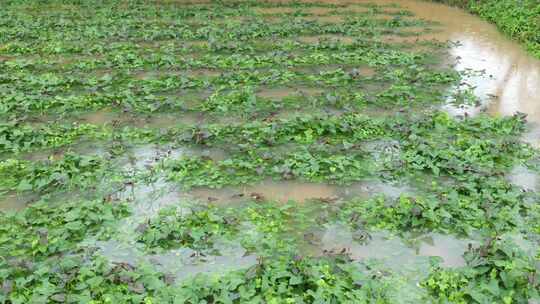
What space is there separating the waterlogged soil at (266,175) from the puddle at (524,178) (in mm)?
30

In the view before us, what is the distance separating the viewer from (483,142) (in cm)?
727

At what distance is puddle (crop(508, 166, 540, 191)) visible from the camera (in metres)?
6.38

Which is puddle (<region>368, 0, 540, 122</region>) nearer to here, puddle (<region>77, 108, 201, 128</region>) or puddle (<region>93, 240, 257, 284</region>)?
puddle (<region>77, 108, 201, 128</region>)

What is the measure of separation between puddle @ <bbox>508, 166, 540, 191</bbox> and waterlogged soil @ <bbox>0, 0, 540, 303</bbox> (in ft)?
0.10

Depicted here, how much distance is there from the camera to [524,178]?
6.58 metres

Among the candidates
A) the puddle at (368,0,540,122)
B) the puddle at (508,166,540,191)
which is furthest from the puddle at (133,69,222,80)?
the puddle at (508,166,540,191)

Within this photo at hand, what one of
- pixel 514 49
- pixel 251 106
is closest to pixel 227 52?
pixel 251 106

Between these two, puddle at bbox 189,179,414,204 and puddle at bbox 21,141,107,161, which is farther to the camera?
puddle at bbox 21,141,107,161

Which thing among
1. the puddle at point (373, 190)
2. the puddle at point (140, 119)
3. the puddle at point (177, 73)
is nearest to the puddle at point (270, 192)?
the puddle at point (373, 190)

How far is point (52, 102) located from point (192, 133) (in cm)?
314

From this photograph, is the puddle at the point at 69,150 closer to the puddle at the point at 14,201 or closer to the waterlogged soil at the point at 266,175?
the waterlogged soil at the point at 266,175

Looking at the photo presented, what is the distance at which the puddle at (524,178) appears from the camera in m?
6.38

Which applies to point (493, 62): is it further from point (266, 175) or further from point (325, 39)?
point (266, 175)

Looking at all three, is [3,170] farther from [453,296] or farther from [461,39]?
[461,39]
